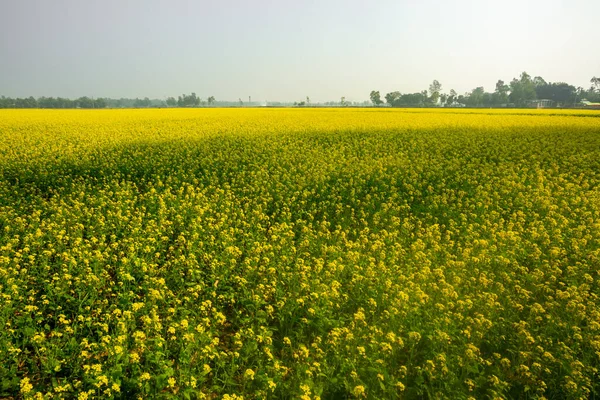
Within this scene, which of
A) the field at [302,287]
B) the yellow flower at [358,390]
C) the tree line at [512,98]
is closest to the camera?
the yellow flower at [358,390]

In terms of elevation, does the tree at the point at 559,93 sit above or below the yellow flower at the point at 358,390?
above

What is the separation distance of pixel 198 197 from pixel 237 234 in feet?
8.35

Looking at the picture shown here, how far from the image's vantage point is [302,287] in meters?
5.88

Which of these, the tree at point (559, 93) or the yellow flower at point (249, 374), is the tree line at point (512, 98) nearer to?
the tree at point (559, 93)

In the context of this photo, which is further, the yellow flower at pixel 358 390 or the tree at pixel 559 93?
the tree at pixel 559 93

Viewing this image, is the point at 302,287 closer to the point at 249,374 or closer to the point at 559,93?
the point at 249,374

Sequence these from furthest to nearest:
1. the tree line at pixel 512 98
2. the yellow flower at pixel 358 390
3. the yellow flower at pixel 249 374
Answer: the tree line at pixel 512 98
the yellow flower at pixel 249 374
the yellow flower at pixel 358 390

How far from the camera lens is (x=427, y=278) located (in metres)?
6.34

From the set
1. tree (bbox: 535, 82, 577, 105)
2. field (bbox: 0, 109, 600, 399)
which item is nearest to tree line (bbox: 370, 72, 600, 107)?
tree (bbox: 535, 82, 577, 105)

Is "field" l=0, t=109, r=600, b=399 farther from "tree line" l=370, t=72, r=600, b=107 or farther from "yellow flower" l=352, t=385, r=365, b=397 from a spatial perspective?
"tree line" l=370, t=72, r=600, b=107

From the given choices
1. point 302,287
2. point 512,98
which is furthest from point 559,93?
point 302,287

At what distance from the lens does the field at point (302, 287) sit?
431 centimetres

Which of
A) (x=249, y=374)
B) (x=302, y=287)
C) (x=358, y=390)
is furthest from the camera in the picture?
(x=302, y=287)

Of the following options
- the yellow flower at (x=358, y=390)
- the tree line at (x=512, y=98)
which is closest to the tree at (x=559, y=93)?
the tree line at (x=512, y=98)
